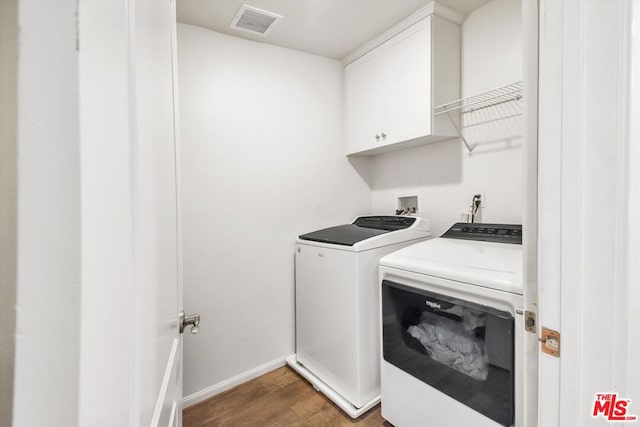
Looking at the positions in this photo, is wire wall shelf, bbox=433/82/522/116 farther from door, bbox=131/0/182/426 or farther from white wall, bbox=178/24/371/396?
door, bbox=131/0/182/426

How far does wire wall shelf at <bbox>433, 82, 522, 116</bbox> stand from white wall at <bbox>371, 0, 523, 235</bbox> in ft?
0.15

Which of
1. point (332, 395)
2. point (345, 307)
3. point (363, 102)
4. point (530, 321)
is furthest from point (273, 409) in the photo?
point (363, 102)

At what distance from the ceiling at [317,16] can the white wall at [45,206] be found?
1.76 m

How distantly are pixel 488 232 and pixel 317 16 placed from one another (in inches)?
63.8

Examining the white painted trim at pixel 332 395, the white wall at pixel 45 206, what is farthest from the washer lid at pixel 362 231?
the white wall at pixel 45 206

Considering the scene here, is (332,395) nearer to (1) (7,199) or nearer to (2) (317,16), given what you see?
(1) (7,199)

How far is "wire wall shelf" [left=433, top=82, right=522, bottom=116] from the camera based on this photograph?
1595mm

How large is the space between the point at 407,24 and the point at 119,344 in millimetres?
2182

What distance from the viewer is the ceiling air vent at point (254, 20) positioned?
67.1 inches

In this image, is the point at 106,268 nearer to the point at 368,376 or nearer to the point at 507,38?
the point at 368,376

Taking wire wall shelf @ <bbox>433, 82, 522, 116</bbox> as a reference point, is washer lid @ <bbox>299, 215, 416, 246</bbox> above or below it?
below

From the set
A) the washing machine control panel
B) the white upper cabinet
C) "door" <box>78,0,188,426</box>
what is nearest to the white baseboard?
the washing machine control panel

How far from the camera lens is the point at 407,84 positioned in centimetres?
190

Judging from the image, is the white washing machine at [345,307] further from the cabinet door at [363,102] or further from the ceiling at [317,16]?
the ceiling at [317,16]
